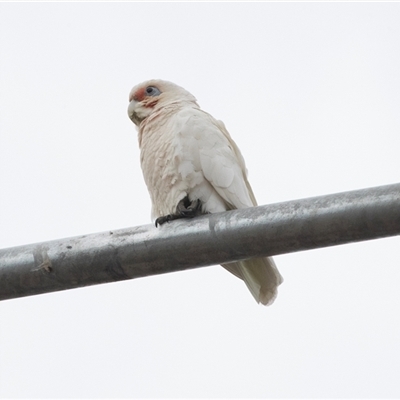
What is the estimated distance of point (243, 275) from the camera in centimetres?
387

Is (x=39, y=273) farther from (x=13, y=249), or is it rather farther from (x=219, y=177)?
(x=219, y=177)

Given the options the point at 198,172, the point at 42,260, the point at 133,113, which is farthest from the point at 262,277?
the point at 42,260

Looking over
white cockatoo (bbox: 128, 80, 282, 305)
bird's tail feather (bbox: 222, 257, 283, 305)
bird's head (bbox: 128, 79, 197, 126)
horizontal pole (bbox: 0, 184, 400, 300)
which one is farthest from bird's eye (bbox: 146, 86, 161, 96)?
horizontal pole (bbox: 0, 184, 400, 300)

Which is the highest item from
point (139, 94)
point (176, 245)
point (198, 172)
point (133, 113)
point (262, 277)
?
point (139, 94)

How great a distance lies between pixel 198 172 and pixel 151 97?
1.07m

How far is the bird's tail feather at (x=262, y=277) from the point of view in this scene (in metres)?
3.76

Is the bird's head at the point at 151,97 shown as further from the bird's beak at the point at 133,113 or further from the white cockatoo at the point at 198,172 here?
the white cockatoo at the point at 198,172

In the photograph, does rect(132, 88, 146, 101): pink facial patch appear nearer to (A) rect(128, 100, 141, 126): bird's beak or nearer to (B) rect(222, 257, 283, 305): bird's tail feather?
(A) rect(128, 100, 141, 126): bird's beak

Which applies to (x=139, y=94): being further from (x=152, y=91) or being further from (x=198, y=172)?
(x=198, y=172)

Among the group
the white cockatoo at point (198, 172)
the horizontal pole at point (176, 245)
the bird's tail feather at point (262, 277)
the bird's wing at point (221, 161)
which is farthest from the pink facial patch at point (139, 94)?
the horizontal pole at point (176, 245)

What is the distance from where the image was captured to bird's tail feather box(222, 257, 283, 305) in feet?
12.3

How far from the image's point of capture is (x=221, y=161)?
3961 mm

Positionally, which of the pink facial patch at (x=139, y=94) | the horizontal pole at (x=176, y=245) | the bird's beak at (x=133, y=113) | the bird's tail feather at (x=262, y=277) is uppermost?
the pink facial patch at (x=139, y=94)

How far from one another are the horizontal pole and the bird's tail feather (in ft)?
4.90
